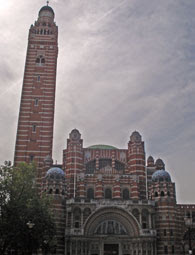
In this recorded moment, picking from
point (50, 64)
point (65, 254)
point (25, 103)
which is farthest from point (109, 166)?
point (50, 64)

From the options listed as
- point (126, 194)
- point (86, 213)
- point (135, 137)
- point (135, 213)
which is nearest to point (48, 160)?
point (86, 213)

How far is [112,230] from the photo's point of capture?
5403 cm

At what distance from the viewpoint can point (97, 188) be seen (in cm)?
5844

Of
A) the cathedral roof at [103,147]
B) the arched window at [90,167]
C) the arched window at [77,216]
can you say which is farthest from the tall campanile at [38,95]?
the arched window at [77,216]

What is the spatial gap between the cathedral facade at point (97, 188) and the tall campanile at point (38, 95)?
0.21 metres

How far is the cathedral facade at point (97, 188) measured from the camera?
174 feet

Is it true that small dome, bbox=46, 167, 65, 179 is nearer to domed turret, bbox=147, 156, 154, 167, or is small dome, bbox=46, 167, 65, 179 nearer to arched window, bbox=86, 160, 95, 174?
arched window, bbox=86, 160, 95, 174

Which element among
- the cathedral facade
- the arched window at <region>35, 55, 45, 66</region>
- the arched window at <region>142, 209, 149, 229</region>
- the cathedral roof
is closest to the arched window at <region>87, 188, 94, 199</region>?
the cathedral facade

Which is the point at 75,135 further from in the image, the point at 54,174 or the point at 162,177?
the point at 162,177

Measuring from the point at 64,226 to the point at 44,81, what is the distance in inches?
1312

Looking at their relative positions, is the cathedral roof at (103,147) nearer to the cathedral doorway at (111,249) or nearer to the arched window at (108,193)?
the arched window at (108,193)

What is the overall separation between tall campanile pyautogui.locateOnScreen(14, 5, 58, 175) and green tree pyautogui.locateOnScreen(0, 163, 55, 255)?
23.5 meters

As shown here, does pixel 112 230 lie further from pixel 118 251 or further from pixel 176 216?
pixel 176 216

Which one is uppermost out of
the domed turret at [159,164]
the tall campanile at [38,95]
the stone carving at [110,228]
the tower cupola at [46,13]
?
the tower cupola at [46,13]
